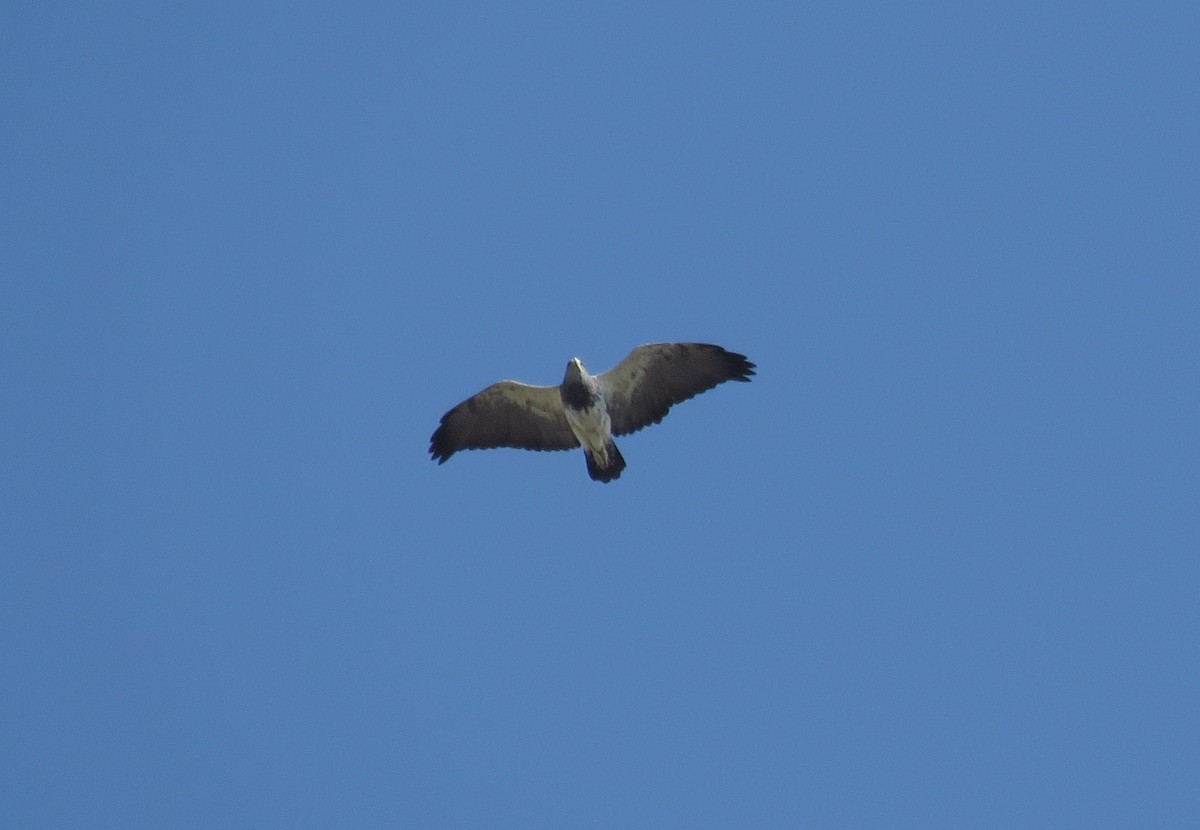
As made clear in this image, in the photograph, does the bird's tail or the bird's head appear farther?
the bird's tail

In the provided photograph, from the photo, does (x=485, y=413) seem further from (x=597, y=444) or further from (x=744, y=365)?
(x=744, y=365)

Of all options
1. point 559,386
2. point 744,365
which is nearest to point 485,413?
point 559,386

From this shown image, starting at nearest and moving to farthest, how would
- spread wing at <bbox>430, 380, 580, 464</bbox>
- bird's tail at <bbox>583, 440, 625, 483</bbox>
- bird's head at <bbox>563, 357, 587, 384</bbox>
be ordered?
1. bird's head at <bbox>563, 357, 587, 384</bbox>
2. bird's tail at <bbox>583, 440, 625, 483</bbox>
3. spread wing at <bbox>430, 380, 580, 464</bbox>

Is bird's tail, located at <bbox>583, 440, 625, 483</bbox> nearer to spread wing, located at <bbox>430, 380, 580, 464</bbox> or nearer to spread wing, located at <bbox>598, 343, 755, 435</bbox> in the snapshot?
spread wing, located at <bbox>598, 343, 755, 435</bbox>

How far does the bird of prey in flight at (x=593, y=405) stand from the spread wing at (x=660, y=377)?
0.04ft

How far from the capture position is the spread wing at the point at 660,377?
75.5 ft

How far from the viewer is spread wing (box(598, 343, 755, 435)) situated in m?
23.0

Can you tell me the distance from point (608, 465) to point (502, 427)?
154 cm

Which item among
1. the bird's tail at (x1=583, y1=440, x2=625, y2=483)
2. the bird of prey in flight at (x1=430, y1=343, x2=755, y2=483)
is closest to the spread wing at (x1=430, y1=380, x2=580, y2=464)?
the bird of prey in flight at (x1=430, y1=343, x2=755, y2=483)

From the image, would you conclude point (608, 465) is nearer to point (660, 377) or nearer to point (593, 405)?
point (593, 405)

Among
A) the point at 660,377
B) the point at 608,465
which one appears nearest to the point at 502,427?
the point at 608,465

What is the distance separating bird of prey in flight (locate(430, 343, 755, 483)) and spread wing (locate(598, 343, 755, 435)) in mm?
12

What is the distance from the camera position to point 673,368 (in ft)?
76.1

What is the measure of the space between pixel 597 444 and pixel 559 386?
83cm
